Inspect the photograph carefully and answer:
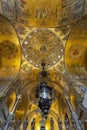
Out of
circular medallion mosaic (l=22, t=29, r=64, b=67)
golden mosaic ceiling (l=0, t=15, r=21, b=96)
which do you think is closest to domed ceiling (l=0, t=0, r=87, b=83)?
circular medallion mosaic (l=22, t=29, r=64, b=67)

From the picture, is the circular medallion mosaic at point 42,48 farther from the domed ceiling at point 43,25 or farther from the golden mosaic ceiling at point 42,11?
the golden mosaic ceiling at point 42,11

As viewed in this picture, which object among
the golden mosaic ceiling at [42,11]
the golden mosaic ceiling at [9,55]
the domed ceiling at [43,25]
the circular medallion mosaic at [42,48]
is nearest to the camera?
the golden mosaic ceiling at [42,11]

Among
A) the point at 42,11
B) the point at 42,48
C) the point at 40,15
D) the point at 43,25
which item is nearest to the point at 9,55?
the point at 42,48

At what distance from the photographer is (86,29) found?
12922 millimetres

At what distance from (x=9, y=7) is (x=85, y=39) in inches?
262

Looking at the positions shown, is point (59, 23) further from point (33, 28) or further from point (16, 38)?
point (16, 38)

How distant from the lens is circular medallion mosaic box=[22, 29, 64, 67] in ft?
45.6

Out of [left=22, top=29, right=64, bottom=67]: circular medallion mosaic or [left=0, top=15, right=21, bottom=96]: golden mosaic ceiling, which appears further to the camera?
[left=22, top=29, right=64, bottom=67]: circular medallion mosaic

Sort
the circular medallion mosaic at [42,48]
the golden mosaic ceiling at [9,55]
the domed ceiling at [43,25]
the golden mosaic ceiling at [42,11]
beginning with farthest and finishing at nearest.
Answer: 1. the circular medallion mosaic at [42,48]
2. the golden mosaic ceiling at [9,55]
3. the domed ceiling at [43,25]
4. the golden mosaic ceiling at [42,11]

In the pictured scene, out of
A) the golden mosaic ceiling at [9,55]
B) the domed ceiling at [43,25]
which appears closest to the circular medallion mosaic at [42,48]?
the domed ceiling at [43,25]

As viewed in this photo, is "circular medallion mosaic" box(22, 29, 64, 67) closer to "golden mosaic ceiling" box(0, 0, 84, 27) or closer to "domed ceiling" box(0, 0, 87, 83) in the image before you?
"domed ceiling" box(0, 0, 87, 83)

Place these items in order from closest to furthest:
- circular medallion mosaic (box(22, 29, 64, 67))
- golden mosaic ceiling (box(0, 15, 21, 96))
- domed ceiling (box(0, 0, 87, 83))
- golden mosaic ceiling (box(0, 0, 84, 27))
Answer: golden mosaic ceiling (box(0, 0, 84, 27)) < domed ceiling (box(0, 0, 87, 83)) < golden mosaic ceiling (box(0, 15, 21, 96)) < circular medallion mosaic (box(22, 29, 64, 67))

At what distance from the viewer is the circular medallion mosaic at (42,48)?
45.6 feet

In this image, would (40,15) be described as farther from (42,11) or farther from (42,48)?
(42,48)
